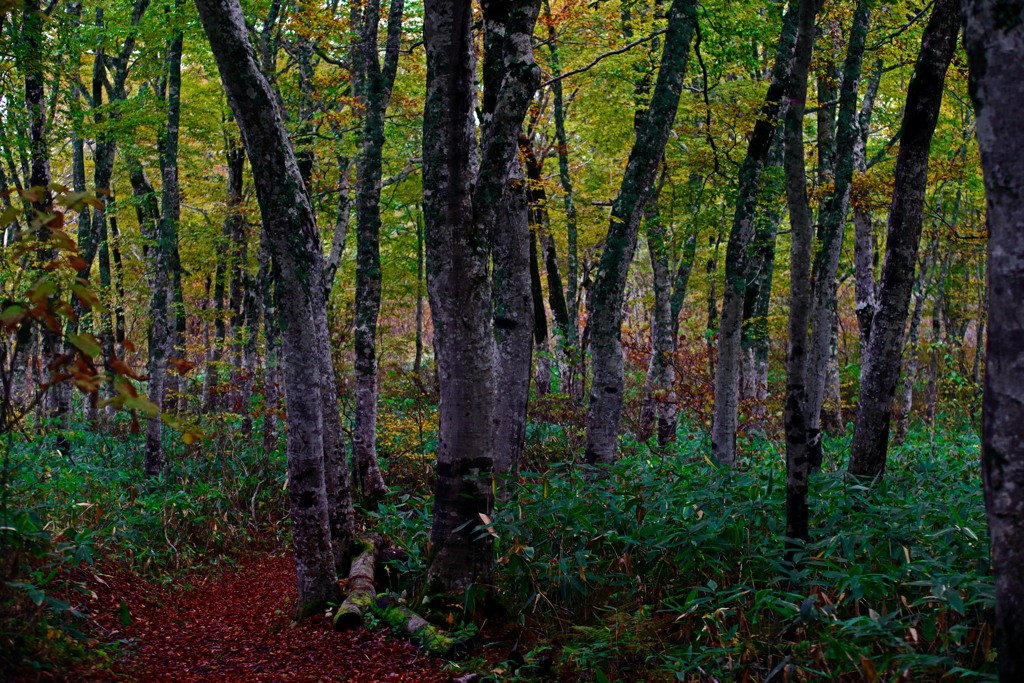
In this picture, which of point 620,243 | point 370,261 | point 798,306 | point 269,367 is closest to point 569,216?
point 620,243

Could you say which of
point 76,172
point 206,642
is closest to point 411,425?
point 206,642

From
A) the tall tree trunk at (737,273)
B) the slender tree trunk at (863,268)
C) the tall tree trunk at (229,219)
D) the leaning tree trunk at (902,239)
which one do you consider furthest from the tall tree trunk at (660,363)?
the tall tree trunk at (229,219)

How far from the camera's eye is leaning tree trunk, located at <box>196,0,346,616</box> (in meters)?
5.57

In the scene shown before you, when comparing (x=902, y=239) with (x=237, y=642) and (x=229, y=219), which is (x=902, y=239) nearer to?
(x=237, y=642)

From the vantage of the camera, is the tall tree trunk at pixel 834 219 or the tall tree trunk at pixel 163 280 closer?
the tall tree trunk at pixel 834 219

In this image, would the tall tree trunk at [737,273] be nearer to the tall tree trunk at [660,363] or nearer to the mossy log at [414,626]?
the tall tree trunk at [660,363]

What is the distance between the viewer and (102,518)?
791 centimetres

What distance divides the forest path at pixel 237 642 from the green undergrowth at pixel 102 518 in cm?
40

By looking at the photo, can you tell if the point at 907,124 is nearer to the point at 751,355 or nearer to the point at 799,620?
the point at 799,620

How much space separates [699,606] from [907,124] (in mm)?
A: 4454

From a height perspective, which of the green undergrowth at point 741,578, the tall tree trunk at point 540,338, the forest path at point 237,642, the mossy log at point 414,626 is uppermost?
the tall tree trunk at point 540,338

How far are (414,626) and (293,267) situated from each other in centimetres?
288

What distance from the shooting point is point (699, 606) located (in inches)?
195

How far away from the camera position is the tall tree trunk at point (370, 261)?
10.3m
